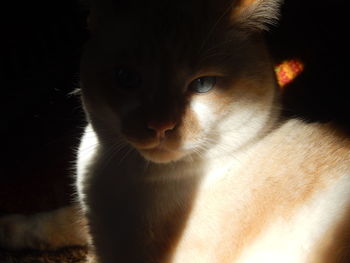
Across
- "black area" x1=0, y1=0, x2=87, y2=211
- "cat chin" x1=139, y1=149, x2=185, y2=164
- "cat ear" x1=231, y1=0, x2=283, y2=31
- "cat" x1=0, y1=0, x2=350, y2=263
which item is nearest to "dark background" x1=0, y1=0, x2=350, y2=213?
"black area" x1=0, y1=0, x2=87, y2=211

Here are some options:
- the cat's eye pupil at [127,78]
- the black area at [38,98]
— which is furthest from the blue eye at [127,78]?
the black area at [38,98]

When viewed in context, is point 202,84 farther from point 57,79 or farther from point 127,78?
point 57,79

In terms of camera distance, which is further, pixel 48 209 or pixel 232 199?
pixel 48 209

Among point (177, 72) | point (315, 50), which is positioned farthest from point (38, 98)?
point (315, 50)

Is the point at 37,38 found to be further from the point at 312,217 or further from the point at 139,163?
the point at 312,217

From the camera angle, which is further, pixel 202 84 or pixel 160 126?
pixel 202 84

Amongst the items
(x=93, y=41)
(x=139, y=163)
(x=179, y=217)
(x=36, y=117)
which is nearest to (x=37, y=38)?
(x=36, y=117)

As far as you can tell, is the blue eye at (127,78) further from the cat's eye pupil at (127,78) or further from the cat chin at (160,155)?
the cat chin at (160,155)
